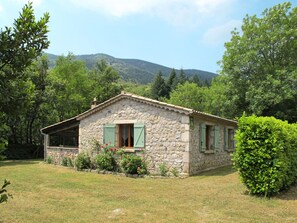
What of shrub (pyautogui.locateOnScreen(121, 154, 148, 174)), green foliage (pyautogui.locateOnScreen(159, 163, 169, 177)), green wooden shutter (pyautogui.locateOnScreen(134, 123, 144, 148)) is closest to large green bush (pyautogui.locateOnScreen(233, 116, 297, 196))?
green foliage (pyautogui.locateOnScreen(159, 163, 169, 177))

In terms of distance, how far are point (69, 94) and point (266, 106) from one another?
64.8 ft

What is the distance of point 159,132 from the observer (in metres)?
13.6

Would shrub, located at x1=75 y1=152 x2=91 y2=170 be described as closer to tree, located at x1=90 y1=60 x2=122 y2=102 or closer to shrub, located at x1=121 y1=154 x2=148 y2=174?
shrub, located at x1=121 y1=154 x2=148 y2=174

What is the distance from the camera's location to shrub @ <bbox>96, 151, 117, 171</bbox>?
1436cm

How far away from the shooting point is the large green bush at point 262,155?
8.29 m

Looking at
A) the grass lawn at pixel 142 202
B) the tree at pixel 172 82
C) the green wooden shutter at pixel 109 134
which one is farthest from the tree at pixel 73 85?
the tree at pixel 172 82

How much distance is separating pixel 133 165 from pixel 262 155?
6455 mm

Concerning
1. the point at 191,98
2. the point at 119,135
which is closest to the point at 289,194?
the point at 119,135

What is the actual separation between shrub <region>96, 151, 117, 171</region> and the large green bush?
7.13m

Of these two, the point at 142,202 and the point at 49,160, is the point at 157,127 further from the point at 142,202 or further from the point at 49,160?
the point at 49,160

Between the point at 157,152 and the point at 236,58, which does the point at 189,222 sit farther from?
the point at 236,58

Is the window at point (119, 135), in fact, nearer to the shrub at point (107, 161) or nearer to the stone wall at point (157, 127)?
the stone wall at point (157, 127)

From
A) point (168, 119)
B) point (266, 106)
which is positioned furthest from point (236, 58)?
point (168, 119)

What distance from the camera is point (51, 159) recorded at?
18.8 metres
